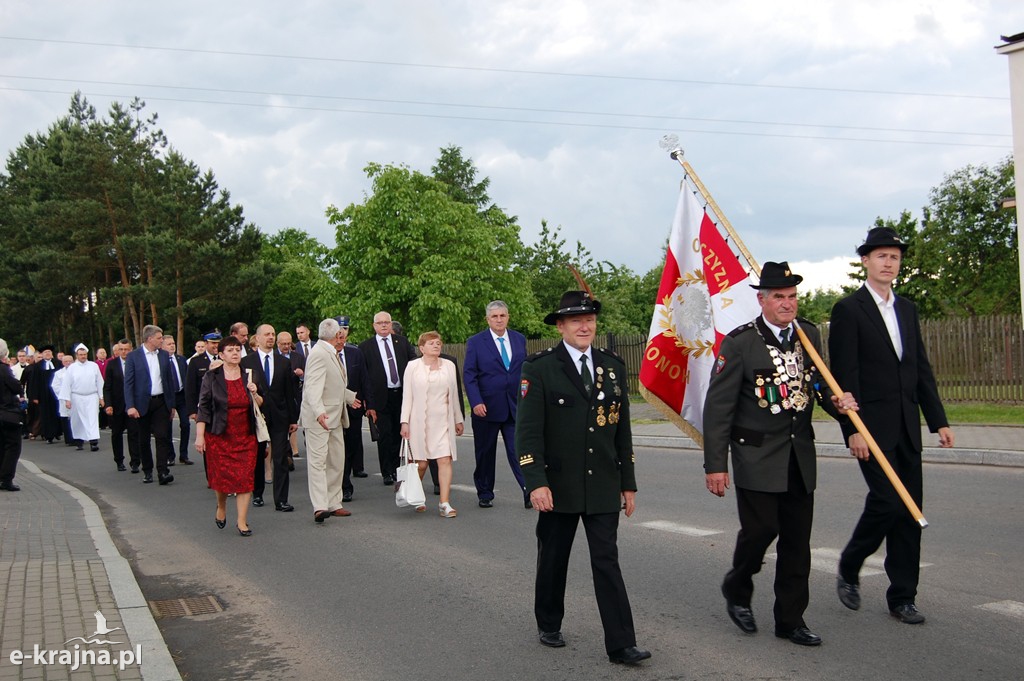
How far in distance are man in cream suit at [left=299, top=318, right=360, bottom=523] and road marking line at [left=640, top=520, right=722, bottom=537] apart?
10.5ft

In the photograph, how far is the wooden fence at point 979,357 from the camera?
19.6 metres

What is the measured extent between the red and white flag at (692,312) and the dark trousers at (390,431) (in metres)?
5.95

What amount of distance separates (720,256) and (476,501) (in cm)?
511

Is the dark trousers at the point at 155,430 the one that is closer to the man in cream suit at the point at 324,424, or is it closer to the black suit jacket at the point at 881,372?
the man in cream suit at the point at 324,424

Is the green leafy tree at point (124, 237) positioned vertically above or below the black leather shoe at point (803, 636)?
above

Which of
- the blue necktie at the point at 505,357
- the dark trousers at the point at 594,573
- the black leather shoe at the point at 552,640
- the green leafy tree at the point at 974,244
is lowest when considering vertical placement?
the black leather shoe at the point at 552,640

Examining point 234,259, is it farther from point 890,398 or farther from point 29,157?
point 890,398

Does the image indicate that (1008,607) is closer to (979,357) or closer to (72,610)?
(72,610)

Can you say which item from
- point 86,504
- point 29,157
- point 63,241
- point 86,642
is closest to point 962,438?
point 86,504

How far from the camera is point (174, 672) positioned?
5.14 metres

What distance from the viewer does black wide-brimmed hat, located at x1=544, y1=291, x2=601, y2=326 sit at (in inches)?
213

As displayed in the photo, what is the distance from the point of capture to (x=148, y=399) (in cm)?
1511

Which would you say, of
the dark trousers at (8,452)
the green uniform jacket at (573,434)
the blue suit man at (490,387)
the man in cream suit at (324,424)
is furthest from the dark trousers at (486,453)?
the dark trousers at (8,452)

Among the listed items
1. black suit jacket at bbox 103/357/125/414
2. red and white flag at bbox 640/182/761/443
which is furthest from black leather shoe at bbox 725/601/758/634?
black suit jacket at bbox 103/357/125/414
